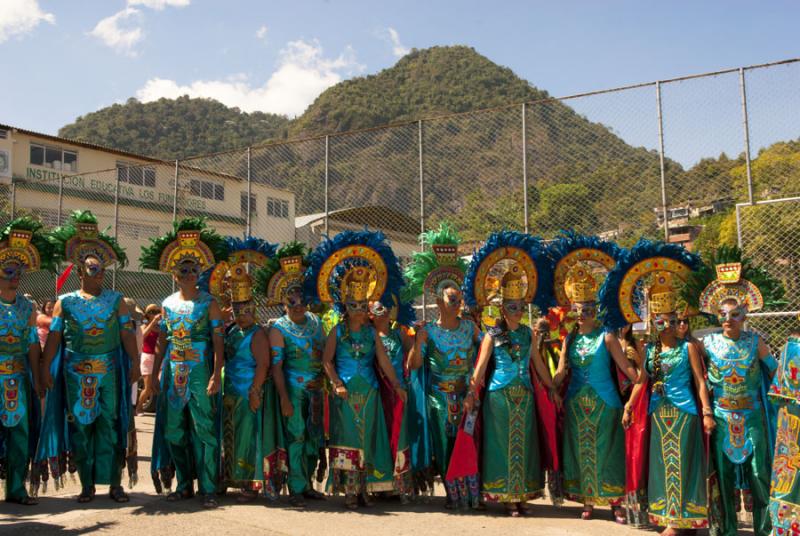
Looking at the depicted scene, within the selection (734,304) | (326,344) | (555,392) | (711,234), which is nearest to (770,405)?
(734,304)

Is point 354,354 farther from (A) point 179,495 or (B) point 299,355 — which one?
(A) point 179,495

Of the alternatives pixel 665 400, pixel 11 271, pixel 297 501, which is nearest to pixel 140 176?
pixel 11 271

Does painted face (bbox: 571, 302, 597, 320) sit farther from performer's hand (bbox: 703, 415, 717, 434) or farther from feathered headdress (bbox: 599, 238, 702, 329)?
performer's hand (bbox: 703, 415, 717, 434)

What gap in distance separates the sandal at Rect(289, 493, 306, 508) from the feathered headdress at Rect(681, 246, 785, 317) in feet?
11.3

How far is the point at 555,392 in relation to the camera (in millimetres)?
6066

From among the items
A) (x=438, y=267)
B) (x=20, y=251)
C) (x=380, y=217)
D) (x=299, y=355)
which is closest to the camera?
(x=299, y=355)

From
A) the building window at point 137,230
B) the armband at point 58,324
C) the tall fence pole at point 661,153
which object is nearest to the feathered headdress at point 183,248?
the armband at point 58,324

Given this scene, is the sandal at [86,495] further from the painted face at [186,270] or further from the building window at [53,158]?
the building window at [53,158]

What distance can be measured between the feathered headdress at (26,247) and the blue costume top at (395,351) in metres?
3.05

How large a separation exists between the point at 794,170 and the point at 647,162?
173 cm

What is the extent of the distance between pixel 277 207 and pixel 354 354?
26.2ft

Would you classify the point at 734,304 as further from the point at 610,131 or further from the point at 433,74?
the point at 433,74

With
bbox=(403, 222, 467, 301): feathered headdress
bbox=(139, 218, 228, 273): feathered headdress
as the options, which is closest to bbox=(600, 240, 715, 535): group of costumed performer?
bbox=(403, 222, 467, 301): feathered headdress

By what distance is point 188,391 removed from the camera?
6059mm
